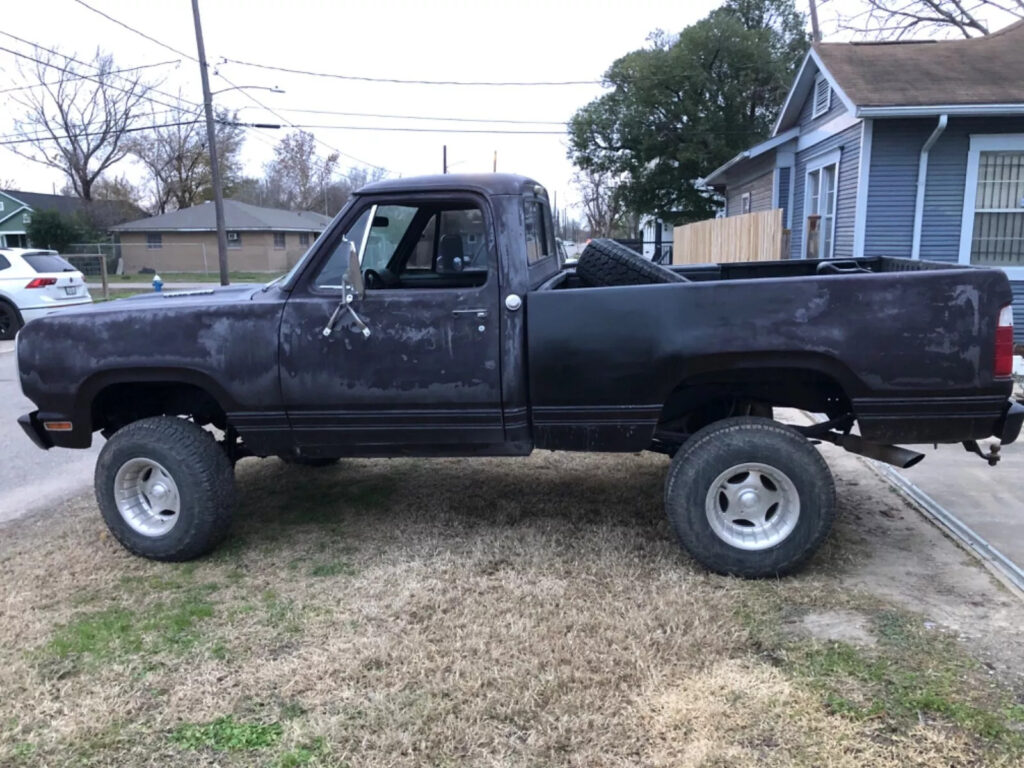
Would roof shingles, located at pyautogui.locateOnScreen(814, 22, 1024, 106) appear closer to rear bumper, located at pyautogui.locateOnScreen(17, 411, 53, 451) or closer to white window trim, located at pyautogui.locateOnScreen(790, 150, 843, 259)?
white window trim, located at pyautogui.locateOnScreen(790, 150, 843, 259)

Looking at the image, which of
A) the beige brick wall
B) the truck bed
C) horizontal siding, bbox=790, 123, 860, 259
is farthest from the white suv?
the beige brick wall

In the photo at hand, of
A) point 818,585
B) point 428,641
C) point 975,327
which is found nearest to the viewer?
point 428,641

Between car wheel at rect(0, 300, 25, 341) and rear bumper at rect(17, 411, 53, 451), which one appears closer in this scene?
rear bumper at rect(17, 411, 53, 451)

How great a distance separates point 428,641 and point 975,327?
2810 millimetres

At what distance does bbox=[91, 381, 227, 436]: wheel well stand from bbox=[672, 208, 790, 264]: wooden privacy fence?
811 centimetres

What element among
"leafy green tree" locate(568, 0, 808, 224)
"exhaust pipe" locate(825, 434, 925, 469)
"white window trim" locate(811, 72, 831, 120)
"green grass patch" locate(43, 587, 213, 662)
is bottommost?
"green grass patch" locate(43, 587, 213, 662)

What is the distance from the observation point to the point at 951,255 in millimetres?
11523

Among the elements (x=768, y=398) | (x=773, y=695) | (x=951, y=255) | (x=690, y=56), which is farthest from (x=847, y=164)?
(x=690, y=56)

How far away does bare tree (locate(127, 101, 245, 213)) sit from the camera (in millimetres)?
54188

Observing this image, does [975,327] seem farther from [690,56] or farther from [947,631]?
[690,56]

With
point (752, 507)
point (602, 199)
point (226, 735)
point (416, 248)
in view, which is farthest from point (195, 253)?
point (226, 735)

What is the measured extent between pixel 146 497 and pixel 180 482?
0.35 m

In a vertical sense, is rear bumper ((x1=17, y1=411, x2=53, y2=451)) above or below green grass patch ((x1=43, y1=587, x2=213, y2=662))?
above

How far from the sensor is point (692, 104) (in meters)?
31.8
